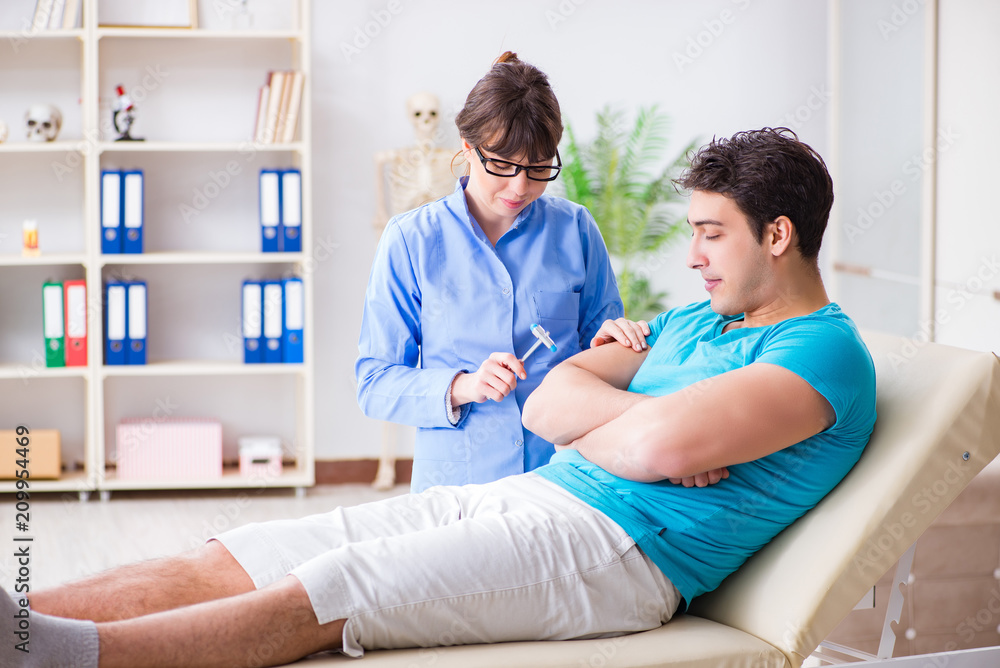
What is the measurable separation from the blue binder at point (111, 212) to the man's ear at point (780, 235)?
9.17 feet

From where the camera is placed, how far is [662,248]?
3.95m

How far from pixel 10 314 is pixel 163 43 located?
48.4 inches

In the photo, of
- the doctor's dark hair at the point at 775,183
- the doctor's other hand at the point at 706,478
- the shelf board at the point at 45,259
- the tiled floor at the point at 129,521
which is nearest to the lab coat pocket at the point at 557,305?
the doctor's dark hair at the point at 775,183

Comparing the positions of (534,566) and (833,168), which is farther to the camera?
(833,168)

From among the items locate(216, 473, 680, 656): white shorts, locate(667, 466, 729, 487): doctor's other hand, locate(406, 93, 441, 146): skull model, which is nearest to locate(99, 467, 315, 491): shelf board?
locate(406, 93, 441, 146): skull model

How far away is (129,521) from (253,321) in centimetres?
85

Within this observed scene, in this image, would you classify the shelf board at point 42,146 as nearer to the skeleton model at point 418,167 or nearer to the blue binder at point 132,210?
the blue binder at point 132,210

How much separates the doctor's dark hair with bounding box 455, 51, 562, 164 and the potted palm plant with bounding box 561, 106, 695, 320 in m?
2.00

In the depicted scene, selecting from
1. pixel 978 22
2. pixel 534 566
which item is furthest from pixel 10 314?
pixel 978 22

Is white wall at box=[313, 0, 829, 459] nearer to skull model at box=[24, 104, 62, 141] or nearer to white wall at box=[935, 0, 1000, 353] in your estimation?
white wall at box=[935, 0, 1000, 353]

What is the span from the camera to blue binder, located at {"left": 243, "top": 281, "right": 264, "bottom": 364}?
11.9ft

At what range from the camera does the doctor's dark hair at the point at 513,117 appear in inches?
62.3

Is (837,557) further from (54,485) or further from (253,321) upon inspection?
(54,485)

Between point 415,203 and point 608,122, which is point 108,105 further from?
point 608,122
